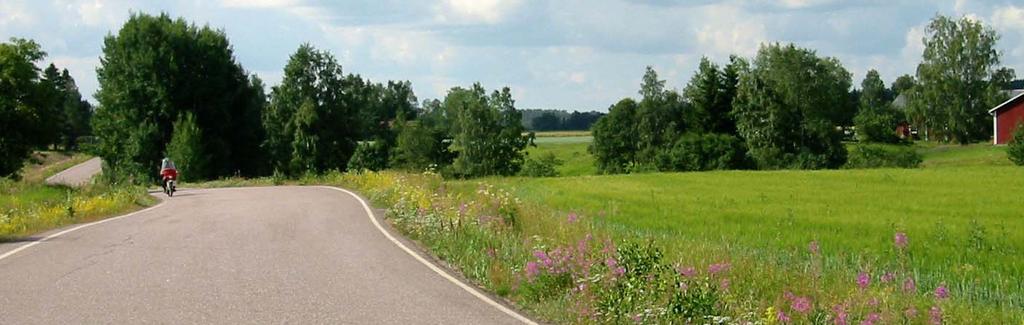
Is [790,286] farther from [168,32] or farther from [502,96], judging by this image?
[502,96]

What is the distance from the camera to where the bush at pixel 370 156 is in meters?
80.7

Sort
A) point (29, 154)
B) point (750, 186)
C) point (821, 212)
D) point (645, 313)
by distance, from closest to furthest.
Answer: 1. point (645, 313)
2. point (821, 212)
3. point (750, 186)
4. point (29, 154)

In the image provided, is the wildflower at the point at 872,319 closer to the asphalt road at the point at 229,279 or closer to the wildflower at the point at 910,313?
the wildflower at the point at 910,313

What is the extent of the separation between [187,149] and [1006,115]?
57937 millimetres

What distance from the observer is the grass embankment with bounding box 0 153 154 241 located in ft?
75.2

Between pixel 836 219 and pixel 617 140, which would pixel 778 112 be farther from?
pixel 836 219

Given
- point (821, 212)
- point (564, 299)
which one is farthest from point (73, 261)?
point (821, 212)

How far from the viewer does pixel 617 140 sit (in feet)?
320

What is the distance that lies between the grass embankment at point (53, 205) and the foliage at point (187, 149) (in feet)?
97.1

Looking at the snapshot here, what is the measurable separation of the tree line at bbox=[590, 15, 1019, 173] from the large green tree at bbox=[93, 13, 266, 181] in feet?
111

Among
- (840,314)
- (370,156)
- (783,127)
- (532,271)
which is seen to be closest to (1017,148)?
(783,127)

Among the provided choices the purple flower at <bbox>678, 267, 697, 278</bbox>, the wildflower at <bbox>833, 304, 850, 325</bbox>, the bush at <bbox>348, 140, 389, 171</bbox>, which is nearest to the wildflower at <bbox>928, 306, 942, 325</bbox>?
the wildflower at <bbox>833, 304, 850, 325</bbox>

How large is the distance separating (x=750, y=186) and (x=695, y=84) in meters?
62.9

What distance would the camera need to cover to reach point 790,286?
11.0 meters
